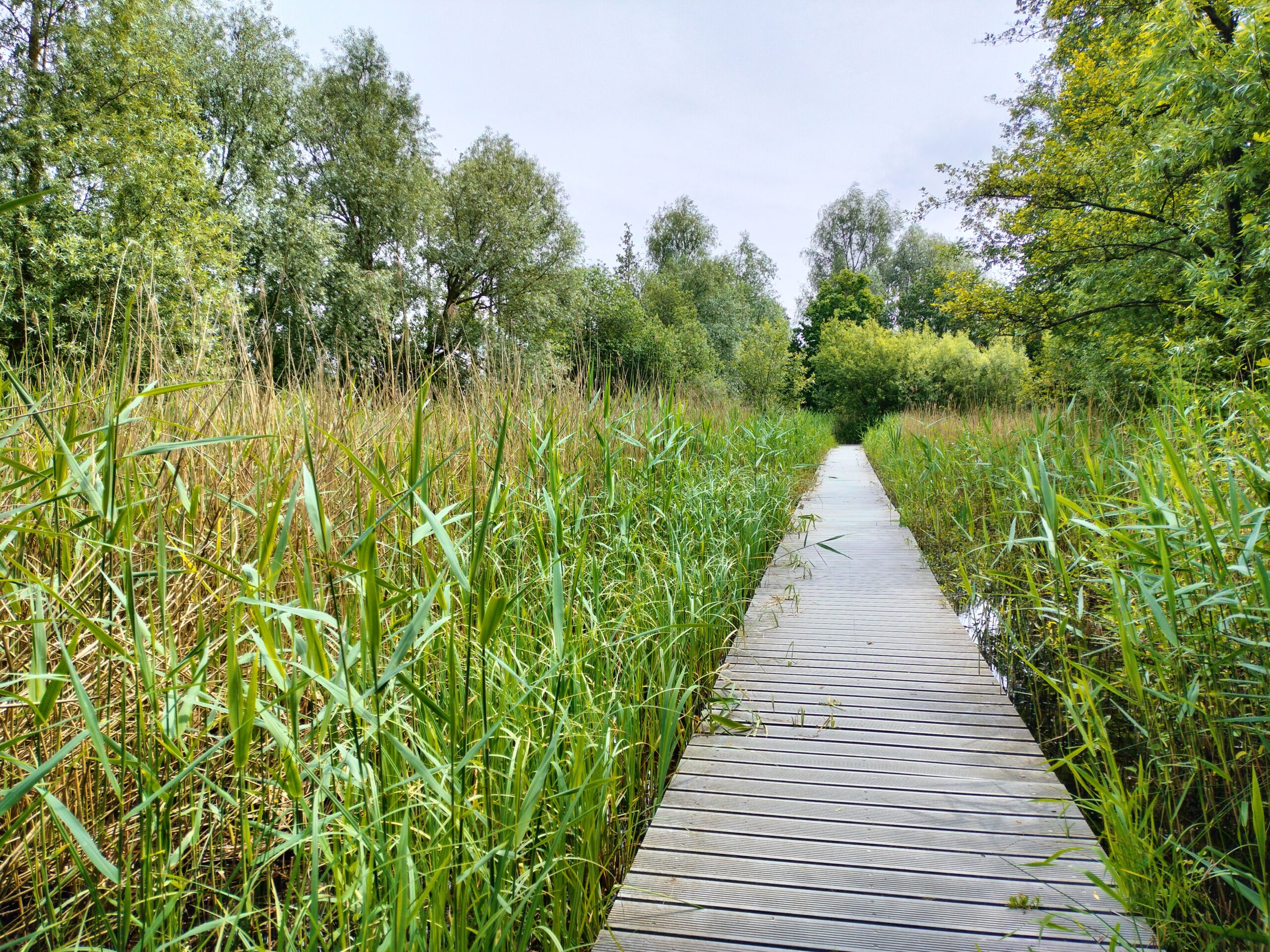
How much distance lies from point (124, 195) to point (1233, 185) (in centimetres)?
1473

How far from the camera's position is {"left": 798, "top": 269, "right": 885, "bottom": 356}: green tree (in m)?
31.4

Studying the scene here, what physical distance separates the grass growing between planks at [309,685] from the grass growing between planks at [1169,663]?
1.17 meters

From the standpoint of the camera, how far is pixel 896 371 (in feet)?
67.0

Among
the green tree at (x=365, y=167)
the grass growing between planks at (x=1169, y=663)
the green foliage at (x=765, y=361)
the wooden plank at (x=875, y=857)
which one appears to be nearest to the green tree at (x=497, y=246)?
the green tree at (x=365, y=167)

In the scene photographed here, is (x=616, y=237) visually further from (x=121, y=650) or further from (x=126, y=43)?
(x=121, y=650)

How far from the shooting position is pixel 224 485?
2.13 metres

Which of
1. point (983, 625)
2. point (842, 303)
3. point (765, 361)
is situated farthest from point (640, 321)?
point (983, 625)

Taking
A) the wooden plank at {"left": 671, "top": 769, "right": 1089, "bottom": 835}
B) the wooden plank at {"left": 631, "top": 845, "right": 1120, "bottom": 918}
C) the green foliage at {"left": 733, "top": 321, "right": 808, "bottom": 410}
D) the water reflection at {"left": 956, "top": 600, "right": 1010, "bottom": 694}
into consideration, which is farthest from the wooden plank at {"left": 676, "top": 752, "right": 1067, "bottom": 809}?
the green foliage at {"left": 733, "top": 321, "right": 808, "bottom": 410}

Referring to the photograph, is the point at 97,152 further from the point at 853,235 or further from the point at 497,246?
the point at 853,235

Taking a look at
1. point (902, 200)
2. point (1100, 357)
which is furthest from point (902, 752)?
point (902, 200)

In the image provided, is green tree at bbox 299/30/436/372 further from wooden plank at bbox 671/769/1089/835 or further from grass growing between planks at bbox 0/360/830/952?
wooden plank at bbox 671/769/1089/835

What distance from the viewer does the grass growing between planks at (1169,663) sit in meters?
1.37

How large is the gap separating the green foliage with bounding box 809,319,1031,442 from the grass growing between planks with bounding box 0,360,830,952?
1582cm

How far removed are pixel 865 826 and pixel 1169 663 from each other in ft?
3.18
